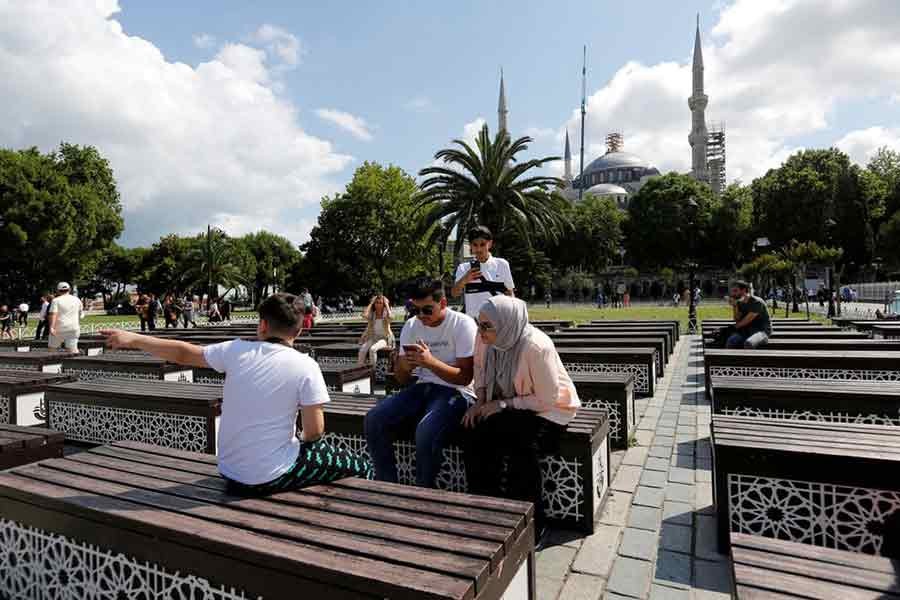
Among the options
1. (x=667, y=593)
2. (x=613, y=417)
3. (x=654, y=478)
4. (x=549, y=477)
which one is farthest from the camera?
(x=613, y=417)

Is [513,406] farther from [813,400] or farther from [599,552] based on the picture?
[813,400]

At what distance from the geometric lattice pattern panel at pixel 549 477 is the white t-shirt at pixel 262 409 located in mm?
1488

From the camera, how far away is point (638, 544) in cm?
340

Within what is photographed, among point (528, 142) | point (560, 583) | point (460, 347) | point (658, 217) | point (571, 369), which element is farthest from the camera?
point (658, 217)

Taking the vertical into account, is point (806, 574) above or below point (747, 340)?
below

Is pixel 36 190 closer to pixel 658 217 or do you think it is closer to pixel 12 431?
pixel 12 431

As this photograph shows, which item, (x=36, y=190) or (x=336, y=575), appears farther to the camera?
(x=36, y=190)

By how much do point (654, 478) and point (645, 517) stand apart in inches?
34.2

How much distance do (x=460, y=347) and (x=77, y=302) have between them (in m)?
9.06

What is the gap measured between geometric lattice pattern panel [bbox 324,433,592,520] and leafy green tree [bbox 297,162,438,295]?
4141 cm

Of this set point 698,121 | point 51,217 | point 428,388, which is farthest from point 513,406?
point 698,121

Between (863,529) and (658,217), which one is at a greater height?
(658,217)

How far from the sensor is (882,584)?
1849 mm

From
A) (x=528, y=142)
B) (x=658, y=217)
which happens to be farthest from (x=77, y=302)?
(x=658, y=217)
